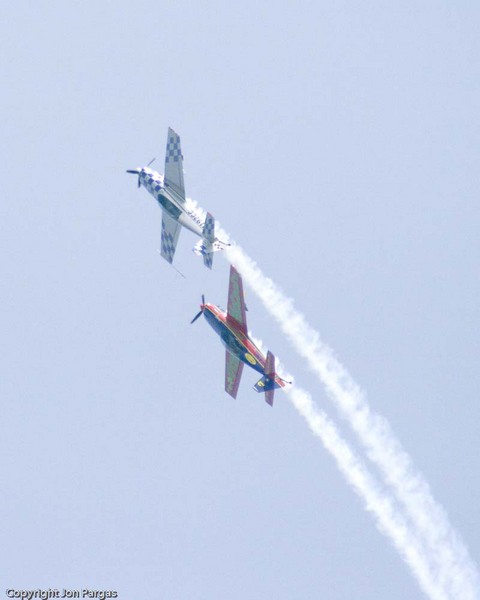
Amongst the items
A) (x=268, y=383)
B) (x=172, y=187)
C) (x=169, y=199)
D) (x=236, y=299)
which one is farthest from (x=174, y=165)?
(x=268, y=383)

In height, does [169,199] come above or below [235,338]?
above

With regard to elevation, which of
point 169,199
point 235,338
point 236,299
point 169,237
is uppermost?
point 169,237

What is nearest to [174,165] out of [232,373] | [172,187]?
[172,187]

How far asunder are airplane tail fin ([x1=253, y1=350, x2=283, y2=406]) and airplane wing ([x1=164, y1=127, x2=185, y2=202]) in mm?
12682

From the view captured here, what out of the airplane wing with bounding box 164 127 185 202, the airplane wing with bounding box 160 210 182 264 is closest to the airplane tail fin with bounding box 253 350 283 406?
the airplane wing with bounding box 164 127 185 202

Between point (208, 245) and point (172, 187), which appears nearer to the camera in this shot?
point (208, 245)

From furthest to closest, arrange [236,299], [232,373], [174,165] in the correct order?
1. [174,165]
2. [232,373]
3. [236,299]

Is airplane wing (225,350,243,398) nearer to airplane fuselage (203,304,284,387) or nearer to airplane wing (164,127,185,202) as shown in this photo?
airplane fuselage (203,304,284,387)

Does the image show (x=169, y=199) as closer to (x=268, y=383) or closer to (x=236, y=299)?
(x=236, y=299)

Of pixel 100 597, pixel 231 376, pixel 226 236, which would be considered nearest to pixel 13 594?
pixel 100 597

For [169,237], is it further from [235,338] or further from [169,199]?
[235,338]

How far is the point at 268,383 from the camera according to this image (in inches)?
2502

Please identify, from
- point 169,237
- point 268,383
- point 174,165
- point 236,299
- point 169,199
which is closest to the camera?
point 268,383

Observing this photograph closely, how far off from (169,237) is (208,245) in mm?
7069
